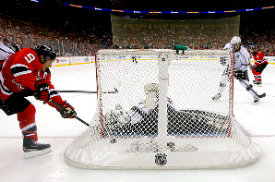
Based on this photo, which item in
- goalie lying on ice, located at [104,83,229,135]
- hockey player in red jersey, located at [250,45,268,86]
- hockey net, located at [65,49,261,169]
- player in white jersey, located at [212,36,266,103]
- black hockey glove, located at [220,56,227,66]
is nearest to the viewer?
hockey net, located at [65,49,261,169]

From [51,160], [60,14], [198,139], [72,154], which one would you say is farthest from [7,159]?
[60,14]

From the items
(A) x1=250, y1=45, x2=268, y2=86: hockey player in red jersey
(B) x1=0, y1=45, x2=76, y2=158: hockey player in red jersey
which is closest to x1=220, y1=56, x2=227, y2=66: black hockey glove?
(B) x1=0, y1=45, x2=76, y2=158: hockey player in red jersey

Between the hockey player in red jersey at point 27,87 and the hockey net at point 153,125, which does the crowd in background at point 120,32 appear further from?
the hockey player in red jersey at point 27,87

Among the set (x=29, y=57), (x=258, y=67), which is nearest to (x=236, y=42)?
(x=258, y=67)

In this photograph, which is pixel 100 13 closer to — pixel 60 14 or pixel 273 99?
pixel 60 14

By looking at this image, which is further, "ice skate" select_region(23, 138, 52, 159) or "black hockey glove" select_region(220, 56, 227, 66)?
"black hockey glove" select_region(220, 56, 227, 66)

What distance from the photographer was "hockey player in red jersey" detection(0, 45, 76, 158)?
→ 4.49ft

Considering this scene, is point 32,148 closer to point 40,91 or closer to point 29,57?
→ point 40,91

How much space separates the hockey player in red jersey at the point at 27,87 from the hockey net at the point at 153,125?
294 millimetres

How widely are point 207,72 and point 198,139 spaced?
0.72 m

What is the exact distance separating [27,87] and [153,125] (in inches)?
37.5

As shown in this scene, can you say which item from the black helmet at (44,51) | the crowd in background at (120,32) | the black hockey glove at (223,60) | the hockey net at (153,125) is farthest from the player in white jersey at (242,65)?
the crowd in background at (120,32)

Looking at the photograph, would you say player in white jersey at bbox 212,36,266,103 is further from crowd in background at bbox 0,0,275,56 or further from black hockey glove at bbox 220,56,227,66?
crowd in background at bbox 0,0,275,56

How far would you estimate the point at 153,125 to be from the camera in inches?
66.5
